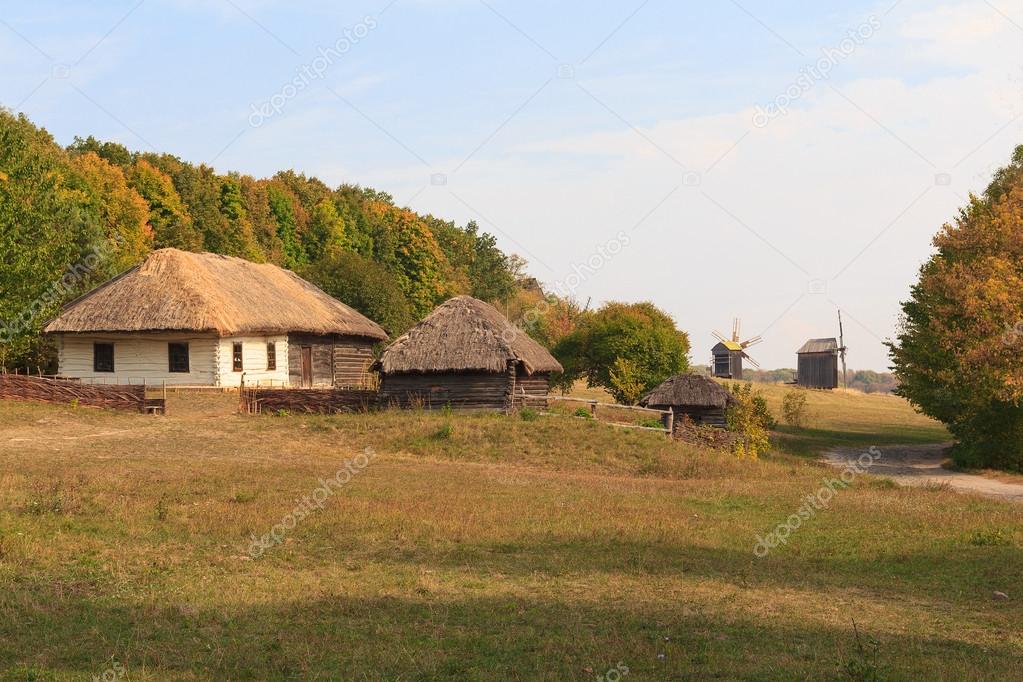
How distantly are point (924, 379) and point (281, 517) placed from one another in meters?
30.4

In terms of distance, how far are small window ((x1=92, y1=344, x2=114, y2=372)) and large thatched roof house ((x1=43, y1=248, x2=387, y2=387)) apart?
1.5 inches

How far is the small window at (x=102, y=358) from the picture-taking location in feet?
126

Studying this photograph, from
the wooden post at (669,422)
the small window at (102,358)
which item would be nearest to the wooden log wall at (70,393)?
the small window at (102,358)

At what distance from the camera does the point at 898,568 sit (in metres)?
13.8

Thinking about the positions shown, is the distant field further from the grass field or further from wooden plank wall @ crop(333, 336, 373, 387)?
the grass field

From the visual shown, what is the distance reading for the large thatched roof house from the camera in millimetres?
36656

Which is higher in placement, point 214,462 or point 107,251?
point 107,251

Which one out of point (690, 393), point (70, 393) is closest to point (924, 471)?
point (690, 393)

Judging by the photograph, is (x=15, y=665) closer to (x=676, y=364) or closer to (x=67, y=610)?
(x=67, y=610)

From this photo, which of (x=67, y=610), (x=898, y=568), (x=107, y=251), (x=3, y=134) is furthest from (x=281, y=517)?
(x=107, y=251)

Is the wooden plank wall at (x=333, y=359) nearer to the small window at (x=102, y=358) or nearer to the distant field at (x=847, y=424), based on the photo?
the small window at (x=102, y=358)

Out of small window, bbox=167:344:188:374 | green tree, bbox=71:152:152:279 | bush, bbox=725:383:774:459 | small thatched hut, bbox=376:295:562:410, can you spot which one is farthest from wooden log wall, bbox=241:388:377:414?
green tree, bbox=71:152:152:279

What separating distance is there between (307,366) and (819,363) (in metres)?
70.5

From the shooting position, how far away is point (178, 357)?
38.1m
